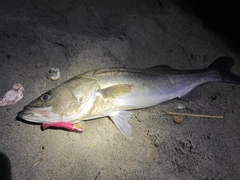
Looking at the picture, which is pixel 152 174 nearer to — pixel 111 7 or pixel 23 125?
pixel 23 125

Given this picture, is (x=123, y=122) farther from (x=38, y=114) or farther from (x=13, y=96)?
(x=13, y=96)

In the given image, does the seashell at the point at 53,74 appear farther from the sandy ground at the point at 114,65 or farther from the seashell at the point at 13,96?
the seashell at the point at 13,96

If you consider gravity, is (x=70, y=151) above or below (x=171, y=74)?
below

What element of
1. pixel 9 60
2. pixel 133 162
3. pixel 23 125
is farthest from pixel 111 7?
pixel 133 162

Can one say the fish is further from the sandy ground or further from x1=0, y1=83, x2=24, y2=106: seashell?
x1=0, y1=83, x2=24, y2=106: seashell

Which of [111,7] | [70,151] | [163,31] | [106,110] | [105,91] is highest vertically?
[111,7]

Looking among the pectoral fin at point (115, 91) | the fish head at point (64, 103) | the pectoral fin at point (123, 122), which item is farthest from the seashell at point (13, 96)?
the pectoral fin at point (123, 122)

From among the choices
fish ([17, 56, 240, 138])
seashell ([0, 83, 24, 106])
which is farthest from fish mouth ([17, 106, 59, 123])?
seashell ([0, 83, 24, 106])

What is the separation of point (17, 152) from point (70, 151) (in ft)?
2.15

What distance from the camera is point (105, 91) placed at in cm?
230

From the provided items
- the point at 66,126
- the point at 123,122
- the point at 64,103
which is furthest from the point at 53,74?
the point at 123,122

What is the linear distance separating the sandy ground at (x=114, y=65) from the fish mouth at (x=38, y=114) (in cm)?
25

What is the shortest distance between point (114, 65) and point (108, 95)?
2.67 ft

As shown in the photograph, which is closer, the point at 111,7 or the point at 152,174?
the point at 152,174
